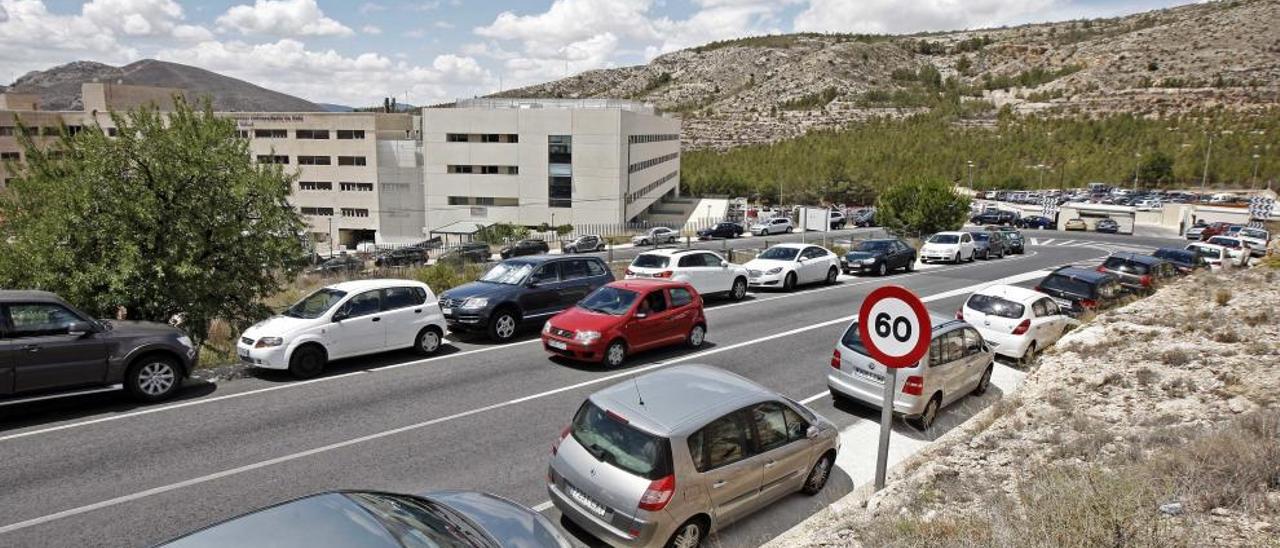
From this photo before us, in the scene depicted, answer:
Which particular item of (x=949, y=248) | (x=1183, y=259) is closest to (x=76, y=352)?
(x=949, y=248)

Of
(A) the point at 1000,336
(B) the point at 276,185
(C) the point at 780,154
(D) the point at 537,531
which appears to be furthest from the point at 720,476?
(C) the point at 780,154

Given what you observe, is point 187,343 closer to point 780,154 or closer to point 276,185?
point 276,185

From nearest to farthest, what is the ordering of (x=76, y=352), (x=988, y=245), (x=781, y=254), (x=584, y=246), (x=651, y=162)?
(x=76, y=352) < (x=781, y=254) < (x=988, y=245) < (x=584, y=246) < (x=651, y=162)

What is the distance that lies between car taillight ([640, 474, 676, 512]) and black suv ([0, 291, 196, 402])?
8145 millimetres

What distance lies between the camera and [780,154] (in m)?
118

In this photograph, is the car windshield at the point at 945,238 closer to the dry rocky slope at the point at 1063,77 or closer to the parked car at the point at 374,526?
the parked car at the point at 374,526

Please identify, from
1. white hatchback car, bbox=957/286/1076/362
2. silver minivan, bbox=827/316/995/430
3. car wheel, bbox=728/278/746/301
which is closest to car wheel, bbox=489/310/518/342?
silver minivan, bbox=827/316/995/430

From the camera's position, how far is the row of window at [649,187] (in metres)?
76.5

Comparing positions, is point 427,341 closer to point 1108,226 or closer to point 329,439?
point 329,439

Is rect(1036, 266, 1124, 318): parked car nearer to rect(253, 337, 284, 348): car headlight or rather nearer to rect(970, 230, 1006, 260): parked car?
rect(253, 337, 284, 348): car headlight

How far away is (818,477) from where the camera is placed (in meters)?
7.59

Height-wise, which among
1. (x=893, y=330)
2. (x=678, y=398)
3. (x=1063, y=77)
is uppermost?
(x=1063, y=77)

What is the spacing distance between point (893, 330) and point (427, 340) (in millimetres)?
9572

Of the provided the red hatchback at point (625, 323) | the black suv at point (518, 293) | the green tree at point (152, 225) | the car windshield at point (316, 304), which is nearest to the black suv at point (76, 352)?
the car windshield at point (316, 304)
